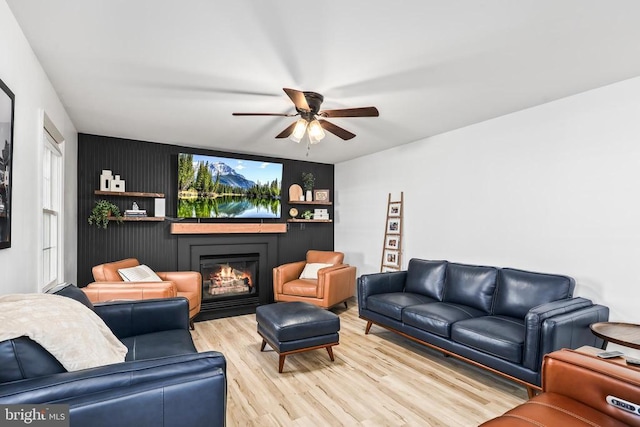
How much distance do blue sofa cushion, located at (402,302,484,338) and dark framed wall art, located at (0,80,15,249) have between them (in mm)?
3153

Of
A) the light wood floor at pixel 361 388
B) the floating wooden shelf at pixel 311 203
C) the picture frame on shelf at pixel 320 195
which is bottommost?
the light wood floor at pixel 361 388

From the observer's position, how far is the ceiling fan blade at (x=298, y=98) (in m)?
2.31

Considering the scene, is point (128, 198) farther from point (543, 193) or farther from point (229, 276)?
point (543, 193)

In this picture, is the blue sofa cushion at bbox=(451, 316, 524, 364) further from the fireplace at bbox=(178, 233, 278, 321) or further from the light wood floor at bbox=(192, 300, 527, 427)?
the fireplace at bbox=(178, 233, 278, 321)

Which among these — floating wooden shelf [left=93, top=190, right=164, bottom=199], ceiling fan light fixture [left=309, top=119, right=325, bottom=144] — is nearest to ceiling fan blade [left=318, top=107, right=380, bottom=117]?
ceiling fan light fixture [left=309, top=119, right=325, bottom=144]

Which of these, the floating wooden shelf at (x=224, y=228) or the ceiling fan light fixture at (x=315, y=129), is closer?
the ceiling fan light fixture at (x=315, y=129)

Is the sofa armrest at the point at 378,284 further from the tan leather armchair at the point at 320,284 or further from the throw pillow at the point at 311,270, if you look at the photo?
the throw pillow at the point at 311,270

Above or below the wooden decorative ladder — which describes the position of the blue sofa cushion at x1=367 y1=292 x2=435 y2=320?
below

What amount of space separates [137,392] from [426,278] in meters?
3.38

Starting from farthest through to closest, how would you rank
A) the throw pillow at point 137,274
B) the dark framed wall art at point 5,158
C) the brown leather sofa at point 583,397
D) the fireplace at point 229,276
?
the fireplace at point 229,276 → the throw pillow at point 137,274 → the dark framed wall art at point 5,158 → the brown leather sofa at point 583,397

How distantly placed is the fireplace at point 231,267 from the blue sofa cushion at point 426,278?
2298mm

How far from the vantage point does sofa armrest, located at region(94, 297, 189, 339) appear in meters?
2.46

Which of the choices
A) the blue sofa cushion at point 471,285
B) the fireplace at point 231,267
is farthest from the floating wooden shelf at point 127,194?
the blue sofa cushion at point 471,285

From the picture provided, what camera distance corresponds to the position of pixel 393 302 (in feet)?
11.8
